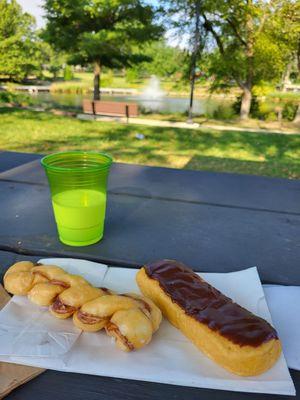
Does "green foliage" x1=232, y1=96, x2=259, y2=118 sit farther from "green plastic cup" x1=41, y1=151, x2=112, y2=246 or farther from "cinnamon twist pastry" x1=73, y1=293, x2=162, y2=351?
"cinnamon twist pastry" x1=73, y1=293, x2=162, y2=351

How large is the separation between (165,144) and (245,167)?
Result: 2205 mm

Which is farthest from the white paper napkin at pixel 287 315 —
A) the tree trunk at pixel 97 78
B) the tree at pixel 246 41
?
the tree trunk at pixel 97 78

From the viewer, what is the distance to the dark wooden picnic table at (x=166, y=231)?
63 cm

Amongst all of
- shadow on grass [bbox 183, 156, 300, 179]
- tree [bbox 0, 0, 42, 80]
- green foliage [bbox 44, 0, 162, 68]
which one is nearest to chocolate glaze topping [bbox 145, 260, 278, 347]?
shadow on grass [bbox 183, 156, 300, 179]

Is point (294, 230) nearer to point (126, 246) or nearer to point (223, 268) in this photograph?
point (223, 268)

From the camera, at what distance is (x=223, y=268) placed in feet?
3.45

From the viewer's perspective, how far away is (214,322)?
66 centimetres

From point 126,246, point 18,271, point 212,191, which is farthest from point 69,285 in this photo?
point 212,191

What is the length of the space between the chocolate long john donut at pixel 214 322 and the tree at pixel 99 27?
44.1 feet

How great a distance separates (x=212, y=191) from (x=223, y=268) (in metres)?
0.75

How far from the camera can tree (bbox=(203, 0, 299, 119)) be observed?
11180mm

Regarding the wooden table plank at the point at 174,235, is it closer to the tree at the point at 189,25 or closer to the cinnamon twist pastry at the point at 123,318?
the cinnamon twist pastry at the point at 123,318

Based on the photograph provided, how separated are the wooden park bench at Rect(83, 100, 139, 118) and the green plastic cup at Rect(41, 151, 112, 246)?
966cm

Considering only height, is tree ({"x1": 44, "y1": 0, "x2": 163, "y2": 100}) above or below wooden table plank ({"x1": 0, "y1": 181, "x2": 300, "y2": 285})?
above
